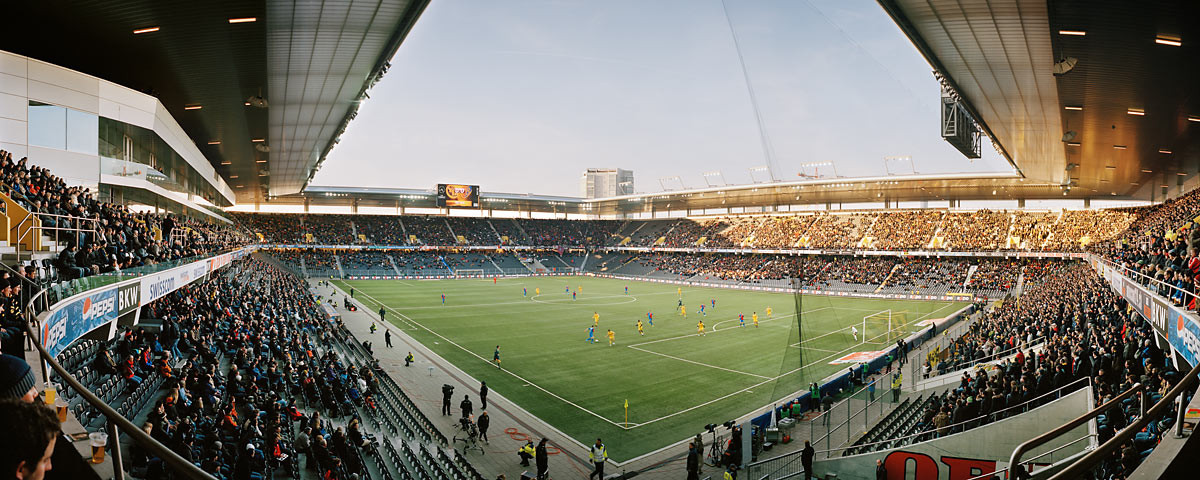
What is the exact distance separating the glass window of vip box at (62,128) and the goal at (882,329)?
34.2 m

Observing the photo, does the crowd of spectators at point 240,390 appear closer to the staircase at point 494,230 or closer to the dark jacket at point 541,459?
the dark jacket at point 541,459

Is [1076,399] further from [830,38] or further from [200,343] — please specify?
[200,343]

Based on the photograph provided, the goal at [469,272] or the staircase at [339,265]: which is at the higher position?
the staircase at [339,265]

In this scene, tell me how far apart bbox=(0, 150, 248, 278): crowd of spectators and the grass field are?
1021 centimetres

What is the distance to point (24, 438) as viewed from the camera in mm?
2154

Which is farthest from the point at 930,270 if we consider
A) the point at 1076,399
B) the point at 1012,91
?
the point at 1076,399

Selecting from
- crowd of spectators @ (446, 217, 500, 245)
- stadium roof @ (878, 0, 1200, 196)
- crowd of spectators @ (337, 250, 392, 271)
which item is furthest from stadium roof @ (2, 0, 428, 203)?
crowd of spectators @ (446, 217, 500, 245)

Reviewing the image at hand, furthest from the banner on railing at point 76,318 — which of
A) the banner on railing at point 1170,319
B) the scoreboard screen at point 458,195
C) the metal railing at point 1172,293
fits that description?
the scoreboard screen at point 458,195

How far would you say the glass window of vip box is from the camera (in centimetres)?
1730

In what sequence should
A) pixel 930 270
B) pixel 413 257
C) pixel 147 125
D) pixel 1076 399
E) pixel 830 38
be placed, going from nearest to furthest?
pixel 830 38 → pixel 1076 399 → pixel 147 125 → pixel 930 270 → pixel 413 257

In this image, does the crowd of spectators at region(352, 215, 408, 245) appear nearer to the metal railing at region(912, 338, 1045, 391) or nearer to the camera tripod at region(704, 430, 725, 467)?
the metal railing at region(912, 338, 1045, 391)

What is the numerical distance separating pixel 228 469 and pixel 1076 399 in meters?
16.4

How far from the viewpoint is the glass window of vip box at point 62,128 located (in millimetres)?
17297

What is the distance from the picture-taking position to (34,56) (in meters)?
16.9
